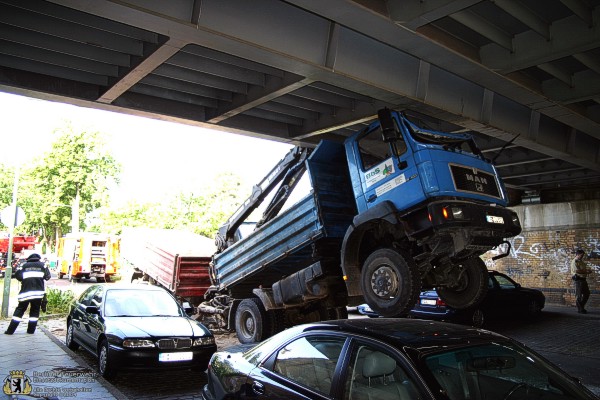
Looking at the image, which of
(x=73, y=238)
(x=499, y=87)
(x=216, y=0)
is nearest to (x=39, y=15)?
(x=216, y=0)

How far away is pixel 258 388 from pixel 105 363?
3865 millimetres

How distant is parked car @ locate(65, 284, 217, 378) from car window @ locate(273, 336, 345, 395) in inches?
133

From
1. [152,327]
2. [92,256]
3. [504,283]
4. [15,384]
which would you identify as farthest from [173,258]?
[92,256]

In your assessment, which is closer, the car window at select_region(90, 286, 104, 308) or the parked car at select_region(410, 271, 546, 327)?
the car window at select_region(90, 286, 104, 308)

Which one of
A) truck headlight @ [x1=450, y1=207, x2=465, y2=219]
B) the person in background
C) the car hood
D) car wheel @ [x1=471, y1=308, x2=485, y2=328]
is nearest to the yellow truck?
the car hood

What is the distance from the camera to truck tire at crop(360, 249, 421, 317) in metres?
5.86

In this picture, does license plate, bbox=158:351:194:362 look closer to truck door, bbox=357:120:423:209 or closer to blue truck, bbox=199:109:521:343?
blue truck, bbox=199:109:521:343

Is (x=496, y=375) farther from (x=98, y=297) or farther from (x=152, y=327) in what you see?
(x=98, y=297)

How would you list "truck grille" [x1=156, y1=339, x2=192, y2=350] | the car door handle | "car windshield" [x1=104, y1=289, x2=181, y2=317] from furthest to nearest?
"car windshield" [x1=104, y1=289, x2=181, y2=317]
"truck grille" [x1=156, y1=339, x2=192, y2=350]
the car door handle

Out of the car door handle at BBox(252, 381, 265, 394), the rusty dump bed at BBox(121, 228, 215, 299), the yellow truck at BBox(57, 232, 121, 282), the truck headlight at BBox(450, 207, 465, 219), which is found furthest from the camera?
the yellow truck at BBox(57, 232, 121, 282)

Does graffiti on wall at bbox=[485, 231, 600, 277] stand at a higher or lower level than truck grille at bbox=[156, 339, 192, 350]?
higher

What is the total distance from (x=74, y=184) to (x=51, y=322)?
2878 centimetres

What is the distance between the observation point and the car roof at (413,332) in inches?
113

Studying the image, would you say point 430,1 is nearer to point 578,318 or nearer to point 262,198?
point 262,198
